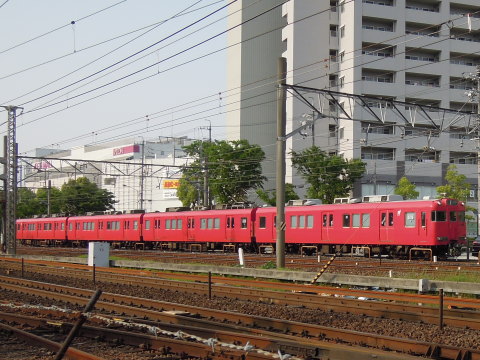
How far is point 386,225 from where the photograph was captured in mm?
33031

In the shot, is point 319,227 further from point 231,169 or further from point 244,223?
point 231,169

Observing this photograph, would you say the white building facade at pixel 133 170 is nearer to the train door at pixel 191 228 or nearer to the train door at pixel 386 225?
the train door at pixel 191 228

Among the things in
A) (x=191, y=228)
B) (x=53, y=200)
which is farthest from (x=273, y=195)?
(x=53, y=200)

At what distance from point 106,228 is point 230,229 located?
16229 mm

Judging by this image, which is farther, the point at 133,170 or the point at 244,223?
the point at 133,170

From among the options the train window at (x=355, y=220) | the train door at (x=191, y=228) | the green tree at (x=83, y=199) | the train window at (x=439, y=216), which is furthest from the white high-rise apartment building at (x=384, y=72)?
the train window at (x=439, y=216)

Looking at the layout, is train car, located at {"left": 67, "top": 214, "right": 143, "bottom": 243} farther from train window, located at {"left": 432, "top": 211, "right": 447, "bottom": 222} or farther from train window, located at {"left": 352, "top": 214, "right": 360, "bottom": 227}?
train window, located at {"left": 432, "top": 211, "right": 447, "bottom": 222}

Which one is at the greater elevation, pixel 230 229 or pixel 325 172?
pixel 325 172

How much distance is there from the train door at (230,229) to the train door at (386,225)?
11190mm

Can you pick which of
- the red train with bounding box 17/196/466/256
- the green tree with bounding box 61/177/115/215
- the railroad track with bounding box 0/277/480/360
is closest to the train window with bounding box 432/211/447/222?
the red train with bounding box 17/196/466/256

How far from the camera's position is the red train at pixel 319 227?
1259 inches

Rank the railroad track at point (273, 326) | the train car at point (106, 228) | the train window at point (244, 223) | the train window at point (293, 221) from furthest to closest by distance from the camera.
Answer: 1. the train car at point (106, 228)
2. the train window at point (244, 223)
3. the train window at point (293, 221)
4. the railroad track at point (273, 326)

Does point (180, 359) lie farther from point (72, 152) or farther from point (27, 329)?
point (72, 152)

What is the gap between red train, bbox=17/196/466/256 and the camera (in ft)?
105
